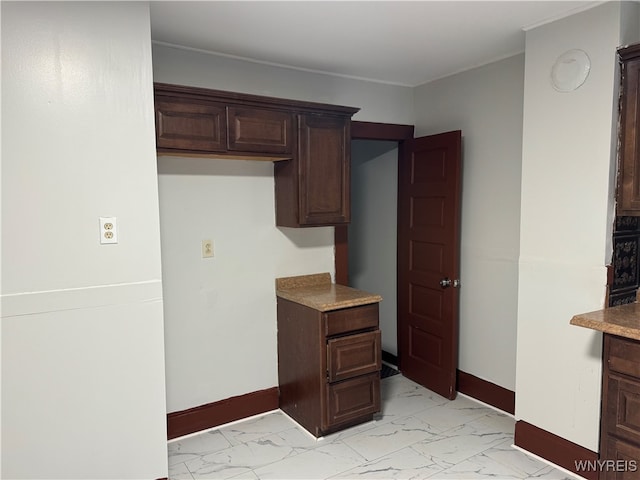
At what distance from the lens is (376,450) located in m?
2.69

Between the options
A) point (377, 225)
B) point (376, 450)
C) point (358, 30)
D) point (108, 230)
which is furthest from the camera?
point (377, 225)

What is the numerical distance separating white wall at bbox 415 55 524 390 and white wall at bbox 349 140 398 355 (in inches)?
27.3

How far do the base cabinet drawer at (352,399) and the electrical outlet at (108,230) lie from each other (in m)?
1.49

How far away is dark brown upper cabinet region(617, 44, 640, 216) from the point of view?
81.7 inches

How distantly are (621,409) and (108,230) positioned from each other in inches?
93.9

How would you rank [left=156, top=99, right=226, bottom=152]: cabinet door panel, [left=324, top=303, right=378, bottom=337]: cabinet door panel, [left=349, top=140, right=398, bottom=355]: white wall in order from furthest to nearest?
1. [left=349, top=140, right=398, bottom=355]: white wall
2. [left=324, top=303, right=378, bottom=337]: cabinet door panel
3. [left=156, top=99, right=226, bottom=152]: cabinet door panel

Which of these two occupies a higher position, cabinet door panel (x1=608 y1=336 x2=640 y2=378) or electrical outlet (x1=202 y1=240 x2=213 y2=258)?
electrical outlet (x1=202 y1=240 x2=213 y2=258)

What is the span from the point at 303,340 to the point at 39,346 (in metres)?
1.45

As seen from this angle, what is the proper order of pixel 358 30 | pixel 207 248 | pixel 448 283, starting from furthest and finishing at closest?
pixel 448 283 → pixel 207 248 → pixel 358 30

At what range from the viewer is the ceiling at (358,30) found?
221 cm

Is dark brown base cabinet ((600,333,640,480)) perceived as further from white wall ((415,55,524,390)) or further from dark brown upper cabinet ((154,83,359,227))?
dark brown upper cabinet ((154,83,359,227))

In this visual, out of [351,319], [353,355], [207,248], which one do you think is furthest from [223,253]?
[353,355]

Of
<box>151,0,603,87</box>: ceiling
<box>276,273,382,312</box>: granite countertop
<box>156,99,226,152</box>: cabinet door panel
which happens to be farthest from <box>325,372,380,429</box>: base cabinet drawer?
<box>151,0,603,87</box>: ceiling

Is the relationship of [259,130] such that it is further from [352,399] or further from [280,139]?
[352,399]
